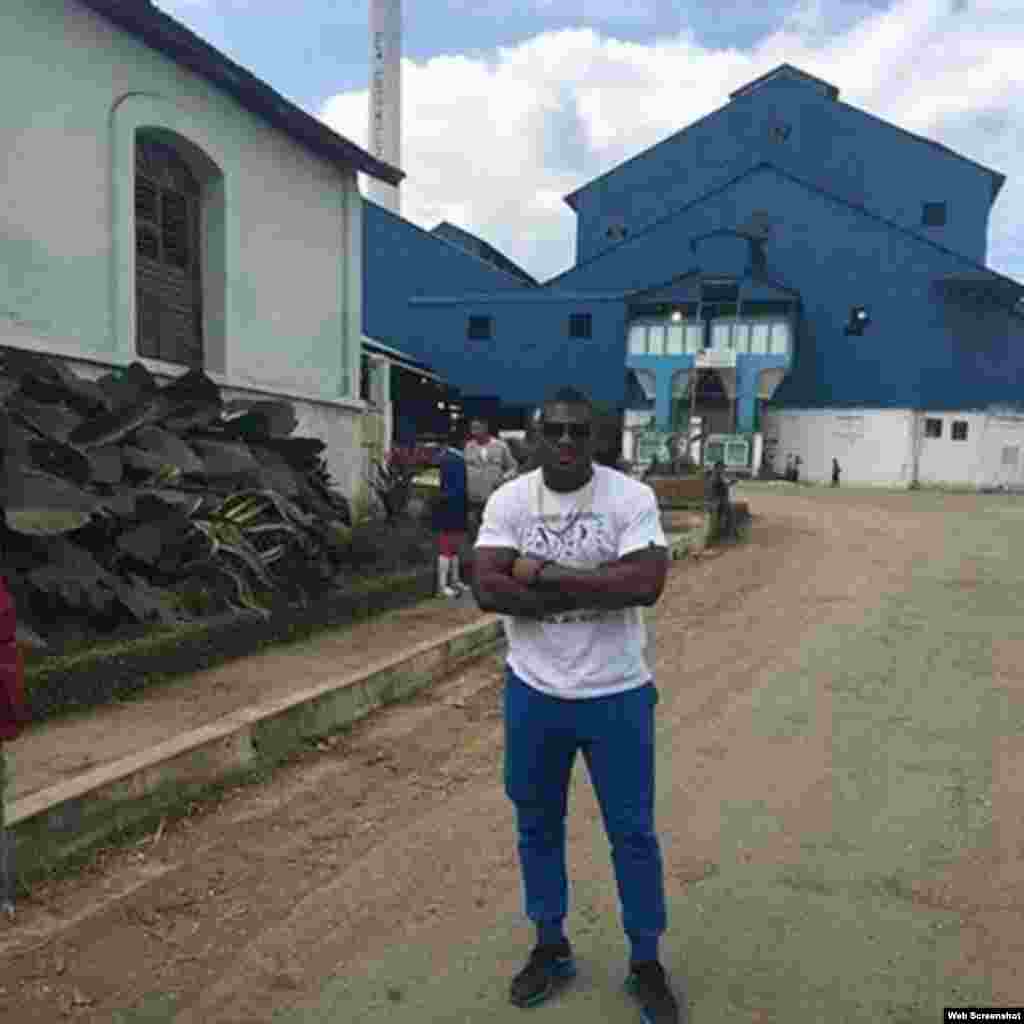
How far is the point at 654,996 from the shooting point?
2.79 meters

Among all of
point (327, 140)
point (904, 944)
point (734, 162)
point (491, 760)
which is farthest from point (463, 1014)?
point (734, 162)

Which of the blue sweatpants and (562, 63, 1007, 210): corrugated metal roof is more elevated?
(562, 63, 1007, 210): corrugated metal roof

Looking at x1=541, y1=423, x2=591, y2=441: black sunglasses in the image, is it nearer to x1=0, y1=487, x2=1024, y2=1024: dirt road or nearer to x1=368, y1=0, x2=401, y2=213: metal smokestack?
x1=0, y1=487, x2=1024, y2=1024: dirt road

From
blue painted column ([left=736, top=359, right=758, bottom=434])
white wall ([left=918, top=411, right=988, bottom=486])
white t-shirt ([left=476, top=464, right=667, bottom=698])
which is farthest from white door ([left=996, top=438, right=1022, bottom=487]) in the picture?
white t-shirt ([left=476, top=464, right=667, bottom=698])

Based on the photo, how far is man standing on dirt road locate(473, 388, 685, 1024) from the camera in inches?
110

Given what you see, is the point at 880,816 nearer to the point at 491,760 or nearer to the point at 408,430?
the point at 491,760

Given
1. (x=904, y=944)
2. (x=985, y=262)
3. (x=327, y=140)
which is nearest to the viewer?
(x=904, y=944)

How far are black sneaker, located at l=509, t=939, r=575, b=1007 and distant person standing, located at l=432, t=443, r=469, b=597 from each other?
579 centimetres

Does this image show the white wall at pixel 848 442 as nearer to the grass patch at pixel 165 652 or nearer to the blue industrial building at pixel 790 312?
the blue industrial building at pixel 790 312

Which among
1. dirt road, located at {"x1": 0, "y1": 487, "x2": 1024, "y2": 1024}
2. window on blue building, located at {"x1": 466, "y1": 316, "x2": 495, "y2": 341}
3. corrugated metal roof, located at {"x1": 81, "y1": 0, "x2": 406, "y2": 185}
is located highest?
window on blue building, located at {"x1": 466, "y1": 316, "x2": 495, "y2": 341}

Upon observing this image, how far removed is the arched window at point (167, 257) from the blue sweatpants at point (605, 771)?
23.2ft

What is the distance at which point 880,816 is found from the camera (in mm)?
4320

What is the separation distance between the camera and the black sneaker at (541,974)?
9.44 feet

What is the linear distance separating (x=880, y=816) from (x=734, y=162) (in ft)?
137
